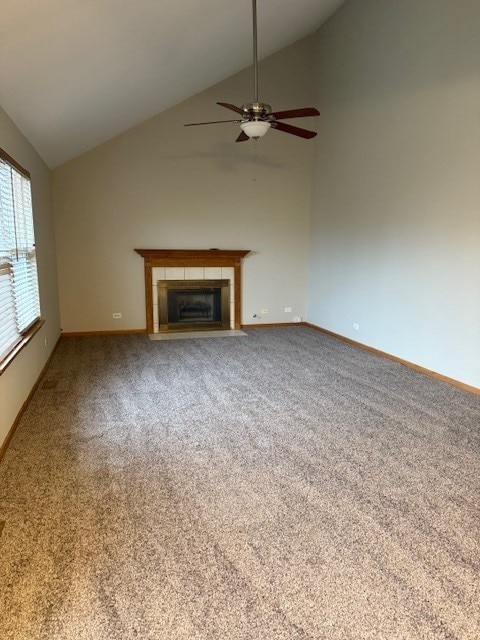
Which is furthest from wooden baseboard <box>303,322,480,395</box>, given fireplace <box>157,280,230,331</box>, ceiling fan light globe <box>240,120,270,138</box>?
ceiling fan light globe <box>240,120,270,138</box>

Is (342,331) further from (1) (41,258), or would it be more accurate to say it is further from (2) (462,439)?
(1) (41,258)

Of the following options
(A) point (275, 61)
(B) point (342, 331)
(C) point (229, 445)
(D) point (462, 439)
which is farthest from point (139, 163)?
(D) point (462, 439)

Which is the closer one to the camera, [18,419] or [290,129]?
[18,419]

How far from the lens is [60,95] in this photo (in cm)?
326

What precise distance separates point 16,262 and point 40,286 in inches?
40.2

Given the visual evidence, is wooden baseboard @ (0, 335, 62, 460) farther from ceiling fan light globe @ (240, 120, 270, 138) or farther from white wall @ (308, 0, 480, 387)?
white wall @ (308, 0, 480, 387)

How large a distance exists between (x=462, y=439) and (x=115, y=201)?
5.29 metres

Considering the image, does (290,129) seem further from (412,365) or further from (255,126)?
(412,365)

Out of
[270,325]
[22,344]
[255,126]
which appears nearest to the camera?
[22,344]

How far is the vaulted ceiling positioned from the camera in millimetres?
2408

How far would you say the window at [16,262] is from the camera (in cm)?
303

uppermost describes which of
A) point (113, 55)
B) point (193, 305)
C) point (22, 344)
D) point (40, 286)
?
point (113, 55)

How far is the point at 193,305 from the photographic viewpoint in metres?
6.61

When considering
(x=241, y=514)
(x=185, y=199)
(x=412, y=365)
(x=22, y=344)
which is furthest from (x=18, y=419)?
(x=185, y=199)
